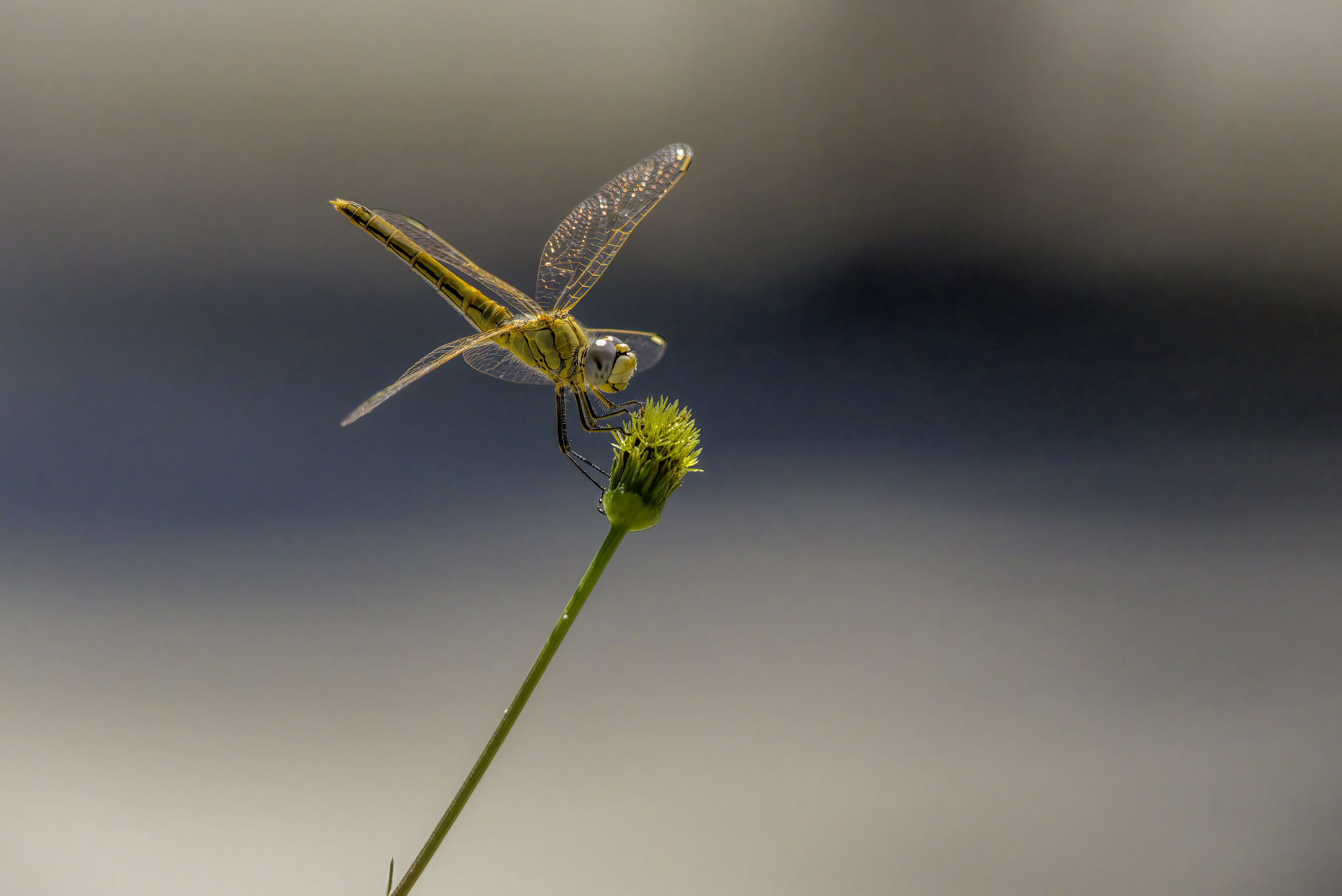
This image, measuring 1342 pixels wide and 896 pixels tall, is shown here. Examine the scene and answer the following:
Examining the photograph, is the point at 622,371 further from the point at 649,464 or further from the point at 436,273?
the point at 436,273

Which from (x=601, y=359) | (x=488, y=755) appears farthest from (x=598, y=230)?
(x=488, y=755)

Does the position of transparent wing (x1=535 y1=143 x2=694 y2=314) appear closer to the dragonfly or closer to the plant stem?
the dragonfly

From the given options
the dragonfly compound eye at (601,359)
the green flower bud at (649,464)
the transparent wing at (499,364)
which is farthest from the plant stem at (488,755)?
the transparent wing at (499,364)

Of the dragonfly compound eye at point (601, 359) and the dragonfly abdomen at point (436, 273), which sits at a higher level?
the dragonfly abdomen at point (436, 273)

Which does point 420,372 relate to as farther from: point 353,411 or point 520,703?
point 520,703

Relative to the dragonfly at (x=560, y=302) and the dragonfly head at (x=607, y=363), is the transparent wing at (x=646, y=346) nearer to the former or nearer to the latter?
the dragonfly at (x=560, y=302)

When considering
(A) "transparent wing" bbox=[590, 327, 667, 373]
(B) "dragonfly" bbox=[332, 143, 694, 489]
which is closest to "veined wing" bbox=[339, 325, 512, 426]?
(B) "dragonfly" bbox=[332, 143, 694, 489]
